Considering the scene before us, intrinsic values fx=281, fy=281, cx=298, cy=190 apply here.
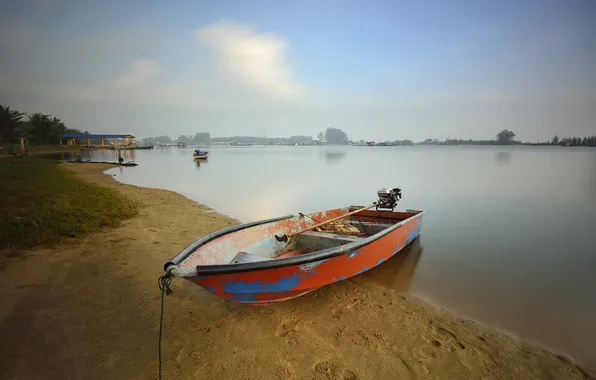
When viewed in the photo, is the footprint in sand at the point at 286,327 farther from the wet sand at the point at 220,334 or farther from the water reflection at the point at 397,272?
the water reflection at the point at 397,272

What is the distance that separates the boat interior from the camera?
5727 millimetres

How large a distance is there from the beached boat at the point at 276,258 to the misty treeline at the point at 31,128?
68.4m

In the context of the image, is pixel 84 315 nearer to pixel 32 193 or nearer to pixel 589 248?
pixel 32 193

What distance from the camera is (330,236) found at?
6.01 m

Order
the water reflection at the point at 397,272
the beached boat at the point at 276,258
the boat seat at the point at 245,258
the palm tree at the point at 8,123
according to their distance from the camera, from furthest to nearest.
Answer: the palm tree at the point at 8,123, the water reflection at the point at 397,272, the boat seat at the point at 245,258, the beached boat at the point at 276,258

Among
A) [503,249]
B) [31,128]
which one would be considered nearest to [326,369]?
[503,249]

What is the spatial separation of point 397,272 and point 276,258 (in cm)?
345

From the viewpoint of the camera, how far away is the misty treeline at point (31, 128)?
2057 inches

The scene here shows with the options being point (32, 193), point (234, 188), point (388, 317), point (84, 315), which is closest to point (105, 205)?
point (32, 193)

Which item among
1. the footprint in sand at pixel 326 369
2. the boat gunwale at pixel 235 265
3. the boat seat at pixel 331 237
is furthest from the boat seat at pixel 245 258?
the boat seat at pixel 331 237

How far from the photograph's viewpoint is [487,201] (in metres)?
16.1

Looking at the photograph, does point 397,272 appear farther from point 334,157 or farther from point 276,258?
point 334,157

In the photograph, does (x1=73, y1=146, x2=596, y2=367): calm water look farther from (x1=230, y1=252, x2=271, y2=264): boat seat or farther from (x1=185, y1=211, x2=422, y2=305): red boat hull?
(x1=230, y1=252, x2=271, y2=264): boat seat

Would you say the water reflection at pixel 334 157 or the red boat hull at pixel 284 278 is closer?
the red boat hull at pixel 284 278
